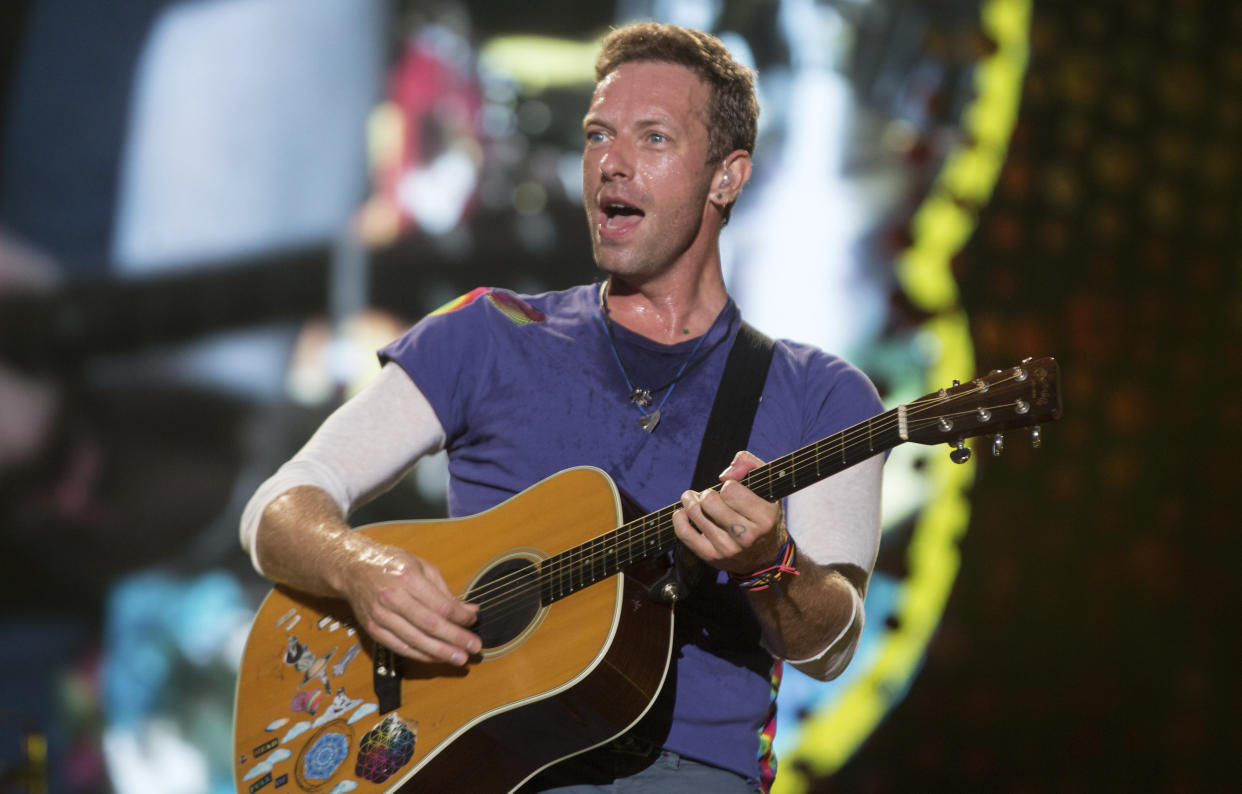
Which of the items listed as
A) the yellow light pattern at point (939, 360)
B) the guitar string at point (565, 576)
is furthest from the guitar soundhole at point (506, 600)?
the yellow light pattern at point (939, 360)

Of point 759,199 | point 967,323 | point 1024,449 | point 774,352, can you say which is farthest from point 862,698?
point 774,352

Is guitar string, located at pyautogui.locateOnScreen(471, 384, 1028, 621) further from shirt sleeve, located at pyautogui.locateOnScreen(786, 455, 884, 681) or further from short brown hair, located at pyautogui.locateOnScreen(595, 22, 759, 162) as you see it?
short brown hair, located at pyautogui.locateOnScreen(595, 22, 759, 162)

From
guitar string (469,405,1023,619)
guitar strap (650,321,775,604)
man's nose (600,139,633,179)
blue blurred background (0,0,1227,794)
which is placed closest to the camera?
guitar string (469,405,1023,619)

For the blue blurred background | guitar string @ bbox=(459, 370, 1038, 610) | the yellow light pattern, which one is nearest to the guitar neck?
guitar string @ bbox=(459, 370, 1038, 610)

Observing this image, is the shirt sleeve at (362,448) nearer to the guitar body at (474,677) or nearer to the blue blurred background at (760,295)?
the guitar body at (474,677)

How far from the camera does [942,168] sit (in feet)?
12.9

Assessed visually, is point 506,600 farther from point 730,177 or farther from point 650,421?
point 730,177

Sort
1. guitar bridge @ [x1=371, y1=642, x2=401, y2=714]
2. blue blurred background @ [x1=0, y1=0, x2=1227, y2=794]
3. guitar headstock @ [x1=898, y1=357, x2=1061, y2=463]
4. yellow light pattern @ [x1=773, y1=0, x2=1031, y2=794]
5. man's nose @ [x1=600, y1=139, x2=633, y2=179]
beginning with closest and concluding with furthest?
guitar headstock @ [x1=898, y1=357, x2=1061, y2=463] < guitar bridge @ [x1=371, y1=642, x2=401, y2=714] < man's nose @ [x1=600, y1=139, x2=633, y2=179] < blue blurred background @ [x1=0, y1=0, x2=1227, y2=794] < yellow light pattern @ [x1=773, y1=0, x2=1031, y2=794]

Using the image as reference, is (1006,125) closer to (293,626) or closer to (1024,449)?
(1024,449)

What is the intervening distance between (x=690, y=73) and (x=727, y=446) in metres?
0.78

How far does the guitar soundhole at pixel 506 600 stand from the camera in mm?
1825

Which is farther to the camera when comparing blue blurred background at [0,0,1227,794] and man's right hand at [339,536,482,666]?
blue blurred background at [0,0,1227,794]

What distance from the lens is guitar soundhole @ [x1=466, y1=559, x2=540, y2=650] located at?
1.83m

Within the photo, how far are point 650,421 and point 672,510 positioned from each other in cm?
32
